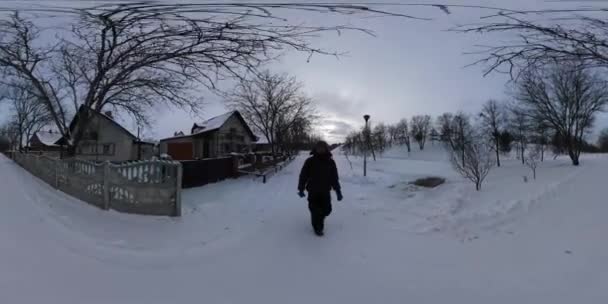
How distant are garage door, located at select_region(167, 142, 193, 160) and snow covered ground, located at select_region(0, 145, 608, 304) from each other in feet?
76.7

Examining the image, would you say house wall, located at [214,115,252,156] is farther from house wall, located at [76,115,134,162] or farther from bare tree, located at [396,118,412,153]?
bare tree, located at [396,118,412,153]

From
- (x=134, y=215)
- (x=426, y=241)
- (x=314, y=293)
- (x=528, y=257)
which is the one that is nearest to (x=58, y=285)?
(x=314, y=293)

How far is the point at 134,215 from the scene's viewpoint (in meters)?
5.05

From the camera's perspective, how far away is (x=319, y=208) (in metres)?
4.65

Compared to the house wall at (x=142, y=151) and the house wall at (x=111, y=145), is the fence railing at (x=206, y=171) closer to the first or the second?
the house wall at (x=142, y=151)

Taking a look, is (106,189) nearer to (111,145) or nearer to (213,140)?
(213,140)

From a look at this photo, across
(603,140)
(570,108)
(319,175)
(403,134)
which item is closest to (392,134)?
(403,134)

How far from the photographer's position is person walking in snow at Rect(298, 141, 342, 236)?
15.3ft

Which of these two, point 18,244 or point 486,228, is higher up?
point 18,244

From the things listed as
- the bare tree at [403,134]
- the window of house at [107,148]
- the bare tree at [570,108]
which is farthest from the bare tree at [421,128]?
the window of house at [107,148]

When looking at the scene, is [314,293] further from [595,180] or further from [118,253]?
[595,180]

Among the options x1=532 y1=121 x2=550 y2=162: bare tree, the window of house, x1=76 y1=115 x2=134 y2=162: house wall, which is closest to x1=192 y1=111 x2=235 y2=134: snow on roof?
x1=76 y1=115 x2=134 y2=162: house wall

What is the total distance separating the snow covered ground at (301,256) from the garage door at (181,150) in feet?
76.7

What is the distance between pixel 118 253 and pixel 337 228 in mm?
3309
